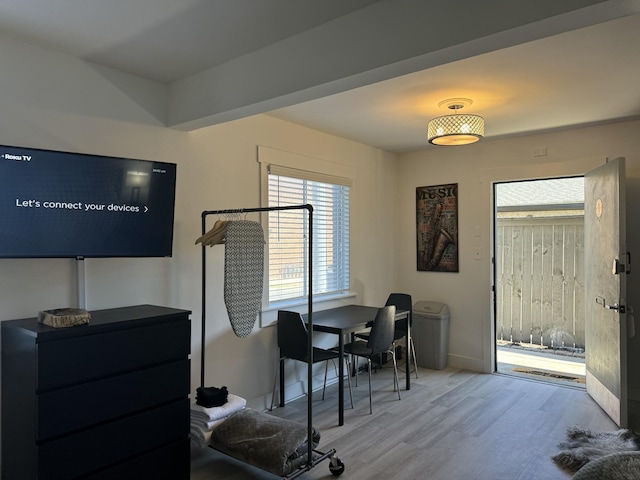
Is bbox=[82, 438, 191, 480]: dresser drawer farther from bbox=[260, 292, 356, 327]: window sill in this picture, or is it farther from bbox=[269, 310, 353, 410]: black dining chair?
bbox=[260, 292, 356, 327]: window sill

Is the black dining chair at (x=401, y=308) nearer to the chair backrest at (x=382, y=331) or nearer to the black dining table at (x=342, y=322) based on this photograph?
the black dining table at (x=342, y=322)

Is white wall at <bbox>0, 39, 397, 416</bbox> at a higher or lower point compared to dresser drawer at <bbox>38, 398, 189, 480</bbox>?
higher

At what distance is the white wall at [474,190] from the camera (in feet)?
13.8

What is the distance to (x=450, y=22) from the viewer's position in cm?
182

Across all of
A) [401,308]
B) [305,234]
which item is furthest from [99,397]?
[401,308]

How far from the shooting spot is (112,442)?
86.9 inches

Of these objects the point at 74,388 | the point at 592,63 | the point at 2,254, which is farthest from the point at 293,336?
the point at 592,63

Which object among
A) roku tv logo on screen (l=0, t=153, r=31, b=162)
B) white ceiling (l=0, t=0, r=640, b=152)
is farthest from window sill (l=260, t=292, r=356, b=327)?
roku tv logo on screen (l=0, t=153, r=31, b=162)

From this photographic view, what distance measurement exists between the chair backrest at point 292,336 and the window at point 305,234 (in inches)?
11.6

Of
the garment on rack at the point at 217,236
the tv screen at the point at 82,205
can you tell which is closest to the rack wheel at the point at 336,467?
the garment on rack at the point at 217,236

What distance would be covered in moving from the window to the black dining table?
0.25 meters

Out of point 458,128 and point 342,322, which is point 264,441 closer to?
point 342,322

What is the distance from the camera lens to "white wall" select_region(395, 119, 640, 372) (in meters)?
4.22

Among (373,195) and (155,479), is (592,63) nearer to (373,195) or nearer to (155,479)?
(373,195)
